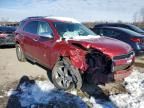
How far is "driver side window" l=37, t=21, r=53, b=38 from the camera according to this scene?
691cm

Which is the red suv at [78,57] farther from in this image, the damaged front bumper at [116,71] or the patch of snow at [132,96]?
the patch of snow at [132,96]

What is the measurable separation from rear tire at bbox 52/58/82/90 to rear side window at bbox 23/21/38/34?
6.94ft

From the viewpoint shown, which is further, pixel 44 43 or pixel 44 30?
pixel 44 30

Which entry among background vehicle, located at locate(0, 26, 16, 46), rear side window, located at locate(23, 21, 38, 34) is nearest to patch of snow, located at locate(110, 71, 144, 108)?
rear side window, located at locate(23, 21, 38, 34)

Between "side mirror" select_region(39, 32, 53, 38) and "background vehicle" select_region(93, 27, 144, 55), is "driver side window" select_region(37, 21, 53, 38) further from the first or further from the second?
"background vehicle" select_region(93, 27, 144, 55)

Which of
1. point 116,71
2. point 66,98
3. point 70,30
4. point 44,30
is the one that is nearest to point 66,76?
point 66,98

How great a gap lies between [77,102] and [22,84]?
Result: 6.23 ft

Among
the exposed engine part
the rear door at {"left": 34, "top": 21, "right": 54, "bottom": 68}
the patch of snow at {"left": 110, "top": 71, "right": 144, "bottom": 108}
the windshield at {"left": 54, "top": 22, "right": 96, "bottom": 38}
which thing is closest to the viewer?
the patch of snow at {"left": 110, "top": 71, "right": 144, "bottom": 108}

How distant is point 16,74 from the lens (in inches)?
305

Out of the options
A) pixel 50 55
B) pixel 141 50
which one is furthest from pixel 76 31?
pixel 141 50

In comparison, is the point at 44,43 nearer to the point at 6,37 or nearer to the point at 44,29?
the point at 44,29

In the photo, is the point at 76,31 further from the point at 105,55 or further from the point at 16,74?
the point at 16,74

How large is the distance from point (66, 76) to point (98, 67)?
86cm

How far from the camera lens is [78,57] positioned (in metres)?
5.92
